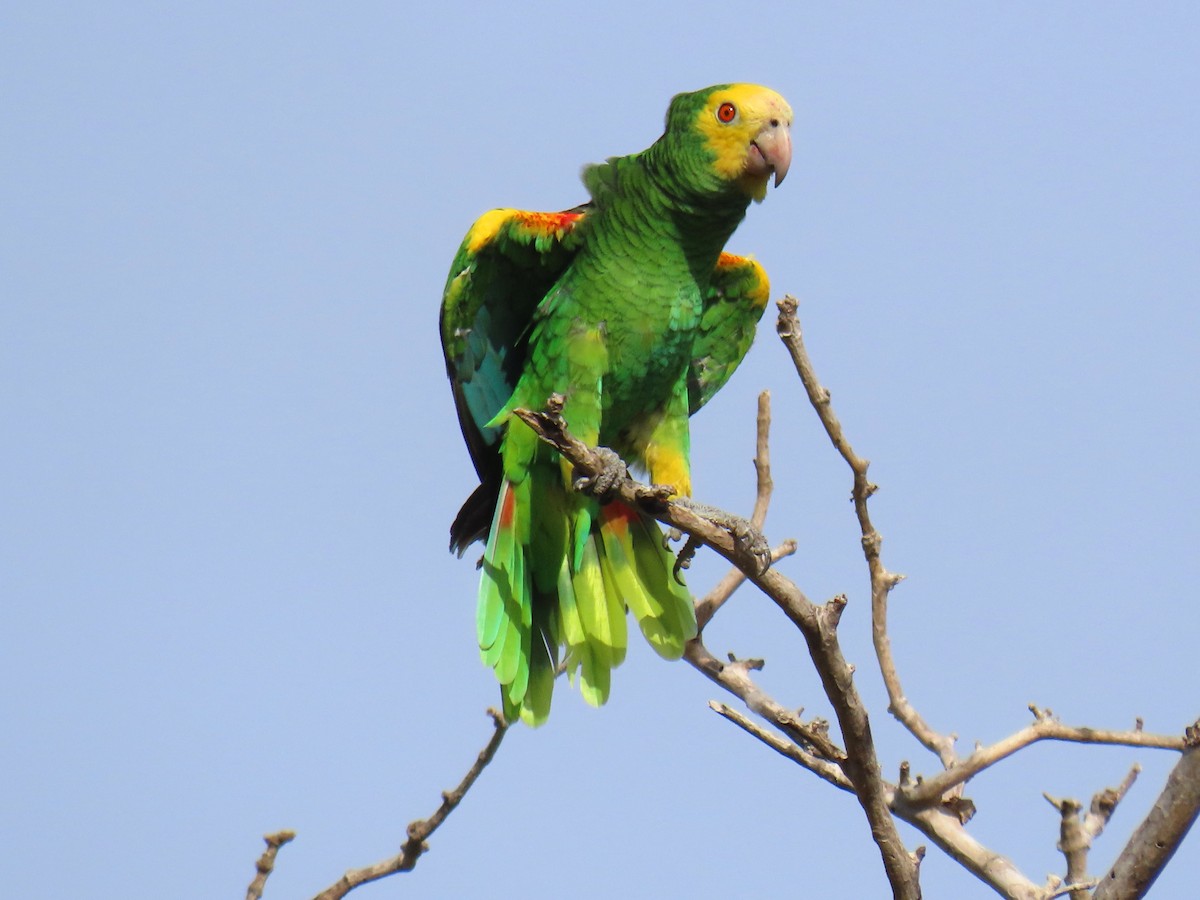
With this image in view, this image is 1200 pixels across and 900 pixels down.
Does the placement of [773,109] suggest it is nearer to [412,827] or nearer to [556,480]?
[556,480]

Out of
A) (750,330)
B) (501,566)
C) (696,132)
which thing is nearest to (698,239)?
(696,132)

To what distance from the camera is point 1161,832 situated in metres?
2.60

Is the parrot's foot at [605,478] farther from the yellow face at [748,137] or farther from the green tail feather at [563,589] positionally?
the yellow face at [748,137]

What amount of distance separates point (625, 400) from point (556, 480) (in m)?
0.40

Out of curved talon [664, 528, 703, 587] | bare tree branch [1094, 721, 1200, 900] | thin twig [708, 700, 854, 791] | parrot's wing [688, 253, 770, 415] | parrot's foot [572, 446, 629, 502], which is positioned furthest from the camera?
parrot's wing [688, 253, 770, 415]

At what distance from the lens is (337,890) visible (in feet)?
12.0

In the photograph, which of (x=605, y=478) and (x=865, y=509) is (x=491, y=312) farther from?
(x=865, y=509)

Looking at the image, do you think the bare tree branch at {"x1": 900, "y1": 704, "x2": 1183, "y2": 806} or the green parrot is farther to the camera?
the green parrot

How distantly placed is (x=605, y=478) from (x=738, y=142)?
1471 millimetres

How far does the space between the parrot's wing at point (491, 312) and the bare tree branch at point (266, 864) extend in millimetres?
1494

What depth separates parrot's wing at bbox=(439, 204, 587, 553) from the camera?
4.54 metres

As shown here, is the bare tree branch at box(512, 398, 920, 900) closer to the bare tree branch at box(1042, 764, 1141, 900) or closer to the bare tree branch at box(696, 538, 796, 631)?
the bare tree branch at box(1042, 764, 1141, 900)

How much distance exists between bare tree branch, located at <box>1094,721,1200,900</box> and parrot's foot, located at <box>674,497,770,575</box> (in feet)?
3.52

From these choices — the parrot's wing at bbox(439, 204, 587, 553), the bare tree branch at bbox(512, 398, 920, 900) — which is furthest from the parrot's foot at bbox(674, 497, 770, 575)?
the parrot's wing at bbox(439, 204, 587, 553)
